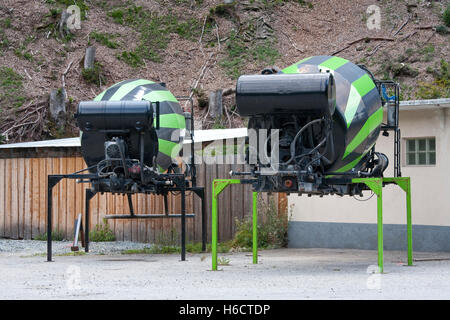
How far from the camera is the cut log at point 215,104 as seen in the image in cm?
2894

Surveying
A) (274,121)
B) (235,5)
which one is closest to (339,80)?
(274,121)

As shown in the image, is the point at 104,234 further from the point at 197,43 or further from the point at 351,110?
the point at 197,43

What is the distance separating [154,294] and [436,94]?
52.9ft

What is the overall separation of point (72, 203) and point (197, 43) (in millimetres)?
17975

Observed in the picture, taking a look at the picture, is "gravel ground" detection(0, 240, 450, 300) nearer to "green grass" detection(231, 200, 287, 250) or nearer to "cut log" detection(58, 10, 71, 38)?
"green grass" detection(231, 200, 287, 250)

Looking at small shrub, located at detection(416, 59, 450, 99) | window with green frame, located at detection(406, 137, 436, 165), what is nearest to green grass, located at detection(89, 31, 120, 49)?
small shrub, located at detection(416, 59, 450, 99)

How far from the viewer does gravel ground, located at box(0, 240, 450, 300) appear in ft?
31.7

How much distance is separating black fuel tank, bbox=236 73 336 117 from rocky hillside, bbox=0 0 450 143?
1723cm

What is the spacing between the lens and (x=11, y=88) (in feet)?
105

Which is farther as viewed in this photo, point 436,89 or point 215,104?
point 215,104

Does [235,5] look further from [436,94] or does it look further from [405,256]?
[405,256]

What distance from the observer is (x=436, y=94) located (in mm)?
23781

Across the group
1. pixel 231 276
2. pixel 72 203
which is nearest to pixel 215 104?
pixel 72 203

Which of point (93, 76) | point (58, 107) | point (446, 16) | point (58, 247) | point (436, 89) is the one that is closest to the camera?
point (58, 247)
